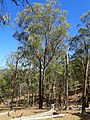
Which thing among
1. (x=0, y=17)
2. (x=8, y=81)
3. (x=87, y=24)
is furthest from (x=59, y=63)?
(x=0, y=17)

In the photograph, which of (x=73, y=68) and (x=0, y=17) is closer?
(x=0, y=17)

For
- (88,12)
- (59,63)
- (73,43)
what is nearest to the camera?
(88,12)

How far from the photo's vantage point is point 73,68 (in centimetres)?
5425

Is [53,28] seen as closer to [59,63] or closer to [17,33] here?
[17,33]

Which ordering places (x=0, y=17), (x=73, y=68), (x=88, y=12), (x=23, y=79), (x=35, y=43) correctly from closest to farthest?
(x=0, y=17), (x=88, y=12), (x=35, y=43), (x=73, y=68), (x=23, y=79)

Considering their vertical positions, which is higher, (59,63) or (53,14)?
(53,14)

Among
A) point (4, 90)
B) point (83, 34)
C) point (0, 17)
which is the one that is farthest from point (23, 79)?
point (0, 17)

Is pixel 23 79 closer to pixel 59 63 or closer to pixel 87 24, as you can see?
pixel 59 63

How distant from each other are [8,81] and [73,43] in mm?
33077

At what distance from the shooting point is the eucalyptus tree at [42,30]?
119 feet

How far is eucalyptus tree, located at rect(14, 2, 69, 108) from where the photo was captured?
36.2 m

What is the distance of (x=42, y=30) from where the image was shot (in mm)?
36719

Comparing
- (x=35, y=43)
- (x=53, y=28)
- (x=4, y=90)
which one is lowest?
(x=4, y=90)

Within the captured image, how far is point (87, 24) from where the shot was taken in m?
32.9
